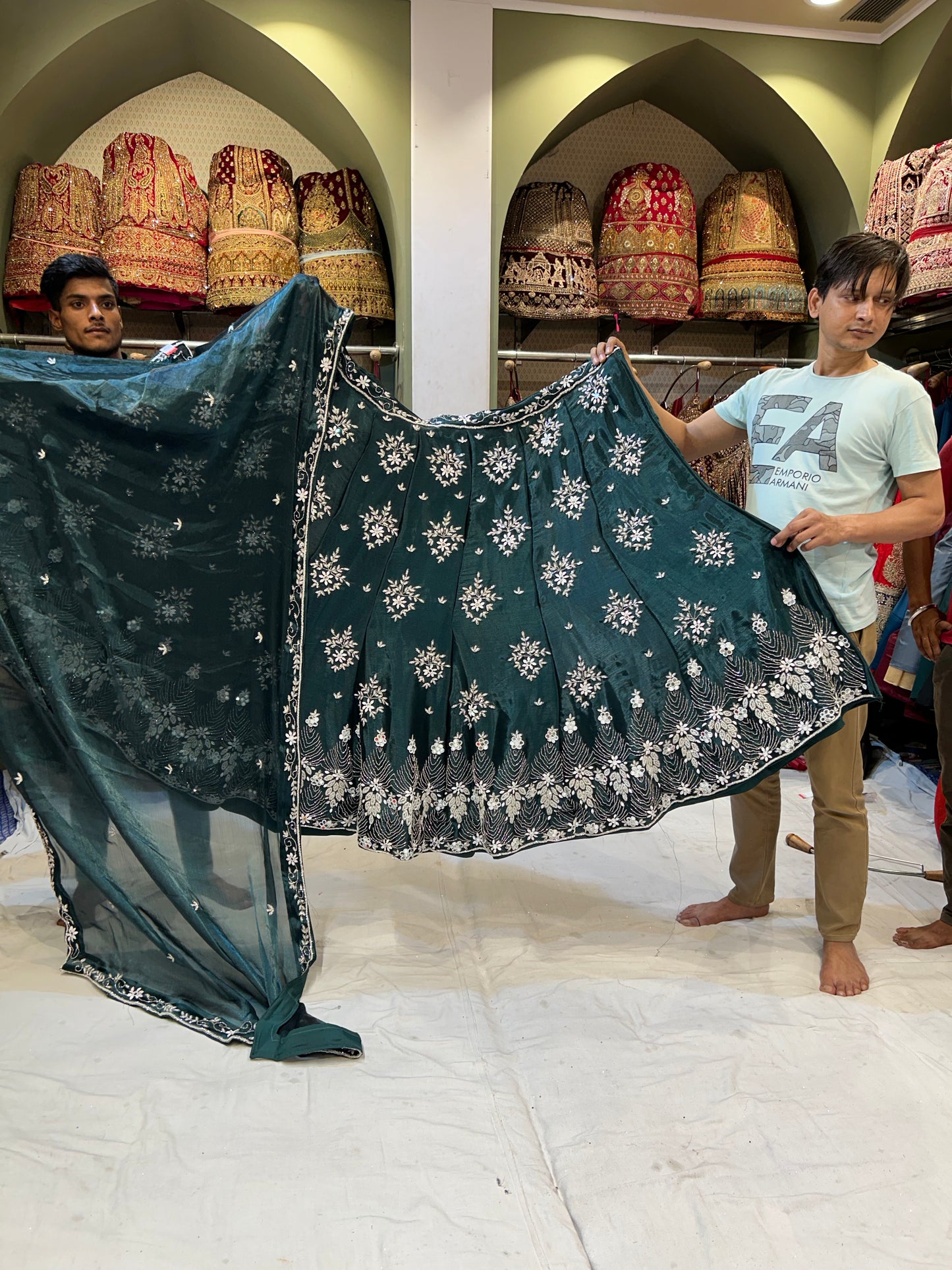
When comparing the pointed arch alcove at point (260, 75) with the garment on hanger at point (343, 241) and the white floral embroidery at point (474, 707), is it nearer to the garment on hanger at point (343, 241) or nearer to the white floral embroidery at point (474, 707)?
the garment on hanger at point (343, 241)

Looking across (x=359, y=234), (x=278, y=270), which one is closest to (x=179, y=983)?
(x=278, y=270)

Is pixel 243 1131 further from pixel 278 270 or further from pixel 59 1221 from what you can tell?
pixel 278 270

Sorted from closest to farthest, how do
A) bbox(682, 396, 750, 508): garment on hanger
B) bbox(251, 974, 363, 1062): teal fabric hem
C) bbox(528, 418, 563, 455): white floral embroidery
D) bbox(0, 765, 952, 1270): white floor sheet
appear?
1. bbox(0, 765, 952, 1270): white floor sheet
2. bbox(251, 974, 363, 1062): teal fabric hem
3. bbox(528, 418, 563, 455): white floral embroidery
4. bbox(682, 396, 750, 508): garment on hanger

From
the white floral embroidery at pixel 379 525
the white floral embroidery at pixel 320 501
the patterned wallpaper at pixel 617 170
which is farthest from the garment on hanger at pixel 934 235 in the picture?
the white floral embroidery at pixel 320 501

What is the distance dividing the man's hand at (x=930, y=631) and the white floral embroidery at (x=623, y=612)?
30.7 inches

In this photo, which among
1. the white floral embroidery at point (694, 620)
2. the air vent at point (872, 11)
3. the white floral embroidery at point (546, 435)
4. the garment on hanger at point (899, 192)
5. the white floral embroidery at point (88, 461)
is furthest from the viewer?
the air vent at point (872, 11)

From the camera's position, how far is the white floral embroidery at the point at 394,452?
1.91 meters

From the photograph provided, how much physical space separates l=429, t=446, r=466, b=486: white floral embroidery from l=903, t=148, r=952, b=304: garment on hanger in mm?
2042

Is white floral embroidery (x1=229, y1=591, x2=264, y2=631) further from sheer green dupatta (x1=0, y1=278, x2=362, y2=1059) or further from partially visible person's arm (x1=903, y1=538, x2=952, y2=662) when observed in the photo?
partially visible person's arm (x1=903, y1=538, x2=952, y2=662)

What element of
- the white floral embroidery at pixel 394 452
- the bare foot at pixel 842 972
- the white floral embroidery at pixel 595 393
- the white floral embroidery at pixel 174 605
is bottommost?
the bare foot at pixel 842 972

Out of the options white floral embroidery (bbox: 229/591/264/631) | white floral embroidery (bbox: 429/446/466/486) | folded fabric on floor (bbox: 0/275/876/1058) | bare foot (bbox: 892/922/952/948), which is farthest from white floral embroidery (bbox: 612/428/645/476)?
bare foot (bbox: 892/922/952/948)

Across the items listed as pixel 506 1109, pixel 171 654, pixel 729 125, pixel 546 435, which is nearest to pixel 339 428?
pixel 546 435

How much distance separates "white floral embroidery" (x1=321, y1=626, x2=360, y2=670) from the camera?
1.83 meters

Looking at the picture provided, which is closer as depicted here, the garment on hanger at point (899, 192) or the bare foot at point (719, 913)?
the bare foot at point (719, 913)
